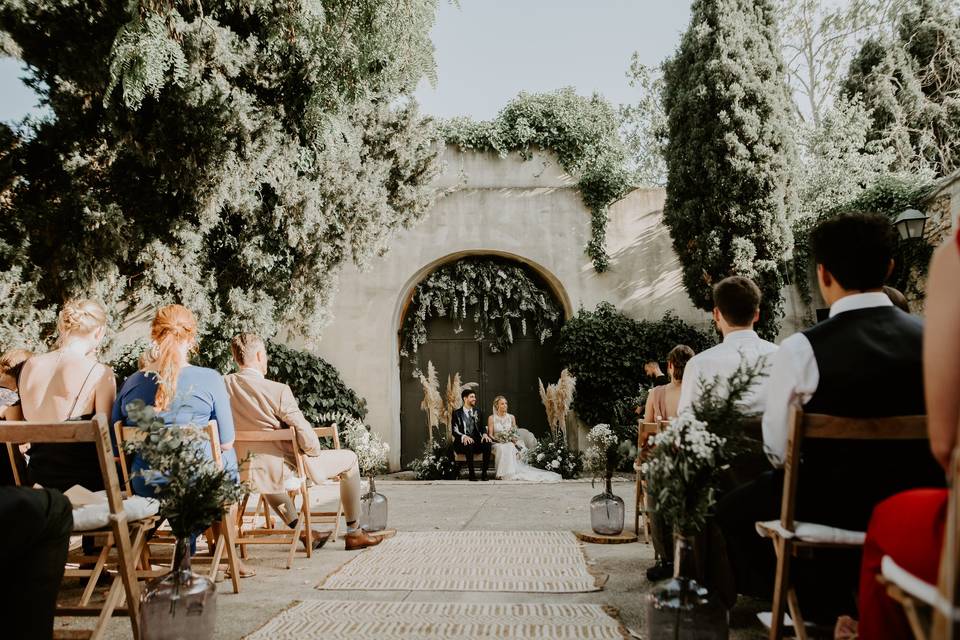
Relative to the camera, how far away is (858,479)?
2051 millimetres

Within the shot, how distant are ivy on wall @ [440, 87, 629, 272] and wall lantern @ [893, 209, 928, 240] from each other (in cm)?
439

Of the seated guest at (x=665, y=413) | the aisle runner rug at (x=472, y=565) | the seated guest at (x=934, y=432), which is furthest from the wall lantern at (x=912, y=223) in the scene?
the seated guest at (x=934, y=432)

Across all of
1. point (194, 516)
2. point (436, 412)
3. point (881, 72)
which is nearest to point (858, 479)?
point (194, 516)

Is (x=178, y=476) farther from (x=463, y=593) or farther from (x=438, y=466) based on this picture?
(x=438, y=466)

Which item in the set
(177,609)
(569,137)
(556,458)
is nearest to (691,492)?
(177,609)

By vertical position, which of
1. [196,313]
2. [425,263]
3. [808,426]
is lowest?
[808,426]

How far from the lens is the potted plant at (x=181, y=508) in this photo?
2.26 meters

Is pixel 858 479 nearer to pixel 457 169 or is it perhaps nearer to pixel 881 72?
pixel 457 169

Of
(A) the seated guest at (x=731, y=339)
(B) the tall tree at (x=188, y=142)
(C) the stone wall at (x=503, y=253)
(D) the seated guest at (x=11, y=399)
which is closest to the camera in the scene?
(A) the seated guest at (x=731, y=339)

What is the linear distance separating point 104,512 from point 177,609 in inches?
24.2

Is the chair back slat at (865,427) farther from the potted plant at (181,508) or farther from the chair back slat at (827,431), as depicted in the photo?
the potted plant at (181,508)

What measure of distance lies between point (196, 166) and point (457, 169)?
5854mm

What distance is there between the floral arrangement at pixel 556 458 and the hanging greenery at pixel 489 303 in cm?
193

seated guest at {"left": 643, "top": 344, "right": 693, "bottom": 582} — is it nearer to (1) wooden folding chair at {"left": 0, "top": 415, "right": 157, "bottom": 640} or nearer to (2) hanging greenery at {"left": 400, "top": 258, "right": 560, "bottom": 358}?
(1) wooden folding chair at {"left": 0, "top": 415, "right": 157, "bottom": 640}
